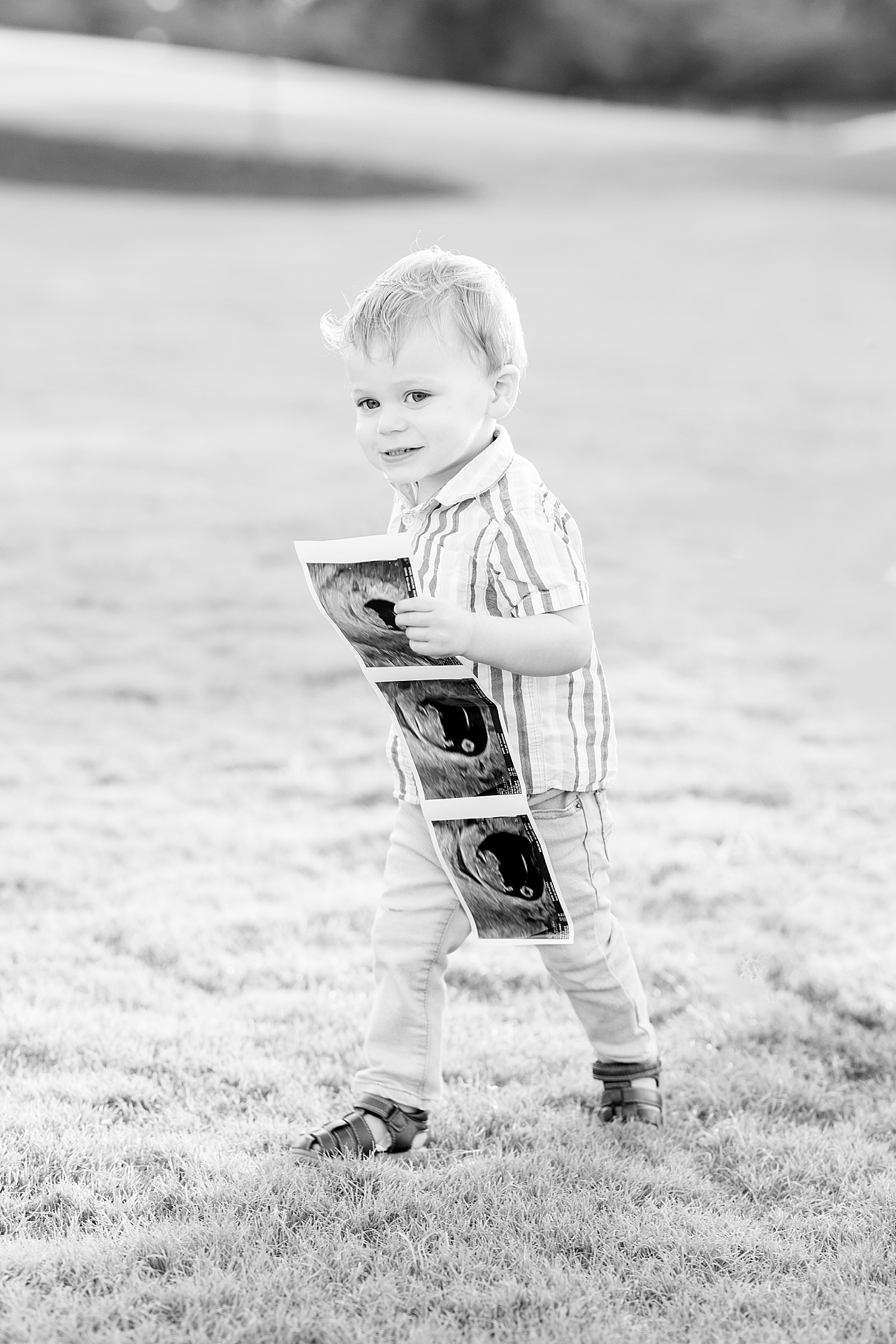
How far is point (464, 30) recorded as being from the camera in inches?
2120

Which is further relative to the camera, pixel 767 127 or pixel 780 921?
pixel 767 127

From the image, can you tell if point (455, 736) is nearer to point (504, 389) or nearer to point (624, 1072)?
point (504, 389)

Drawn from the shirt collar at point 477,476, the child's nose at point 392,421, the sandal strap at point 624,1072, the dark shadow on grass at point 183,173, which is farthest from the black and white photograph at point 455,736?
the dark shadow on grass at point 183,173

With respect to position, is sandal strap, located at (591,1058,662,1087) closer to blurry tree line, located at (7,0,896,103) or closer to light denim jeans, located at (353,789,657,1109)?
light denim jeans, located at (353,789,657,1109)

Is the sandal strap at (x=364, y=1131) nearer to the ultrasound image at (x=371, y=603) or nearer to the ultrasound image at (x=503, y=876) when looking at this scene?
the ultrasound image at (x=503, y=876)

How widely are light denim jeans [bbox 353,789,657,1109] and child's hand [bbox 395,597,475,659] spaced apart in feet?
1.60

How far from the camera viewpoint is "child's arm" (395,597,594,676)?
252 centimetres

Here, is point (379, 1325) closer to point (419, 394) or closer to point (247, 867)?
point (419, 394)

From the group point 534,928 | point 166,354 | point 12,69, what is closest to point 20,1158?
point 534,928

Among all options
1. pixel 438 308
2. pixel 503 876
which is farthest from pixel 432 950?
pixel 438 308

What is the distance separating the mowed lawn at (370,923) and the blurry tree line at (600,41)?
42569 mm

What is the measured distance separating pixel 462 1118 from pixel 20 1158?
0.86 m

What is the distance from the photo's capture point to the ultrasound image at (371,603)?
2.56m

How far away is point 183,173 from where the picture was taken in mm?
26938
